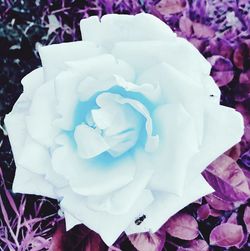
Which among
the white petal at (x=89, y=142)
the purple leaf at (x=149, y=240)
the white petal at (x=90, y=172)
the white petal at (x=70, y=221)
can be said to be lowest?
the purple leaf at (x=149, y=240)

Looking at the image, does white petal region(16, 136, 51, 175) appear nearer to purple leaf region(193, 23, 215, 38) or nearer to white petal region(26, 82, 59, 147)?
white petal region(26, 82, 59, 147)

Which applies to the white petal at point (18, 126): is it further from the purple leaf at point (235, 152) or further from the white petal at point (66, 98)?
the purple leaf at point (235, 152)

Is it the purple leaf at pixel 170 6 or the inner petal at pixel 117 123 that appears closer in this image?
the inner petal at pixel 117 123

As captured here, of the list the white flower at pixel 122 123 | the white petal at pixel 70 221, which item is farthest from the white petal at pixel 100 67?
the white petal at pixel 70 221

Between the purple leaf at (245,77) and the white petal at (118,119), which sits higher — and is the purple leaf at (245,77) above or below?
below

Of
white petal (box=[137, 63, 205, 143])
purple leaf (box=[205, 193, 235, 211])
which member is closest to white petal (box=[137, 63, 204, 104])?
white petal (box=[137, 63, 205, 143])

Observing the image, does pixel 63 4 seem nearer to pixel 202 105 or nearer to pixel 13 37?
pixel 13 37
